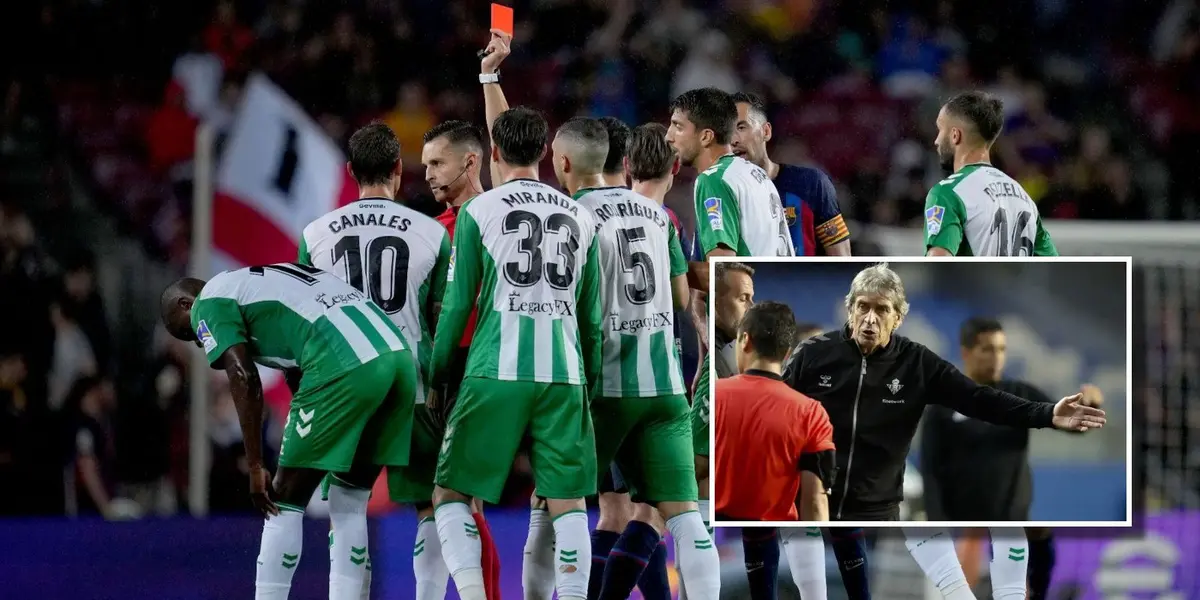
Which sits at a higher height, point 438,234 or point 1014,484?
point 438,234

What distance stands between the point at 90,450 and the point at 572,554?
5.56 m

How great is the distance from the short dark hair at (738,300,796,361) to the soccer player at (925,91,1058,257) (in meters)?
1.36

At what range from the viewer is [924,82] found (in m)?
13.2

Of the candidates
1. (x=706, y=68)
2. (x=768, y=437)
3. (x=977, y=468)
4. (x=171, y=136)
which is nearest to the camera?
(x=977, y=468)

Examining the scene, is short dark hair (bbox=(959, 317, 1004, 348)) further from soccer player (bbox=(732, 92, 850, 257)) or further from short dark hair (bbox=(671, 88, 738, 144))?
soccer player (bbox=(732, 92, 850, 257))

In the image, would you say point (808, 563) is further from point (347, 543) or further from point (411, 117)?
point (411, 117)

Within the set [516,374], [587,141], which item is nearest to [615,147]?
[587,141]

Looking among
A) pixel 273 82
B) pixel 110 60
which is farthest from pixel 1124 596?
pixel 110 60

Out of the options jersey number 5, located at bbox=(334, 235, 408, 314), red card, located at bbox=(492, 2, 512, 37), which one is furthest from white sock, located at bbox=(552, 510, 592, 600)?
red card, located at bbox=(492, 2, 512, 37)

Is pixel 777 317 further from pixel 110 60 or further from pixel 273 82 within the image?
pixel 110 60

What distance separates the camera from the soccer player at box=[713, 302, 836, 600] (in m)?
5.15

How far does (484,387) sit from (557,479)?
41 cm

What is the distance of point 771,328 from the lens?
5.15 m

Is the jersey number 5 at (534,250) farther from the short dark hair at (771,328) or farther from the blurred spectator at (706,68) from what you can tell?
the blurred spectator at (706,68)
